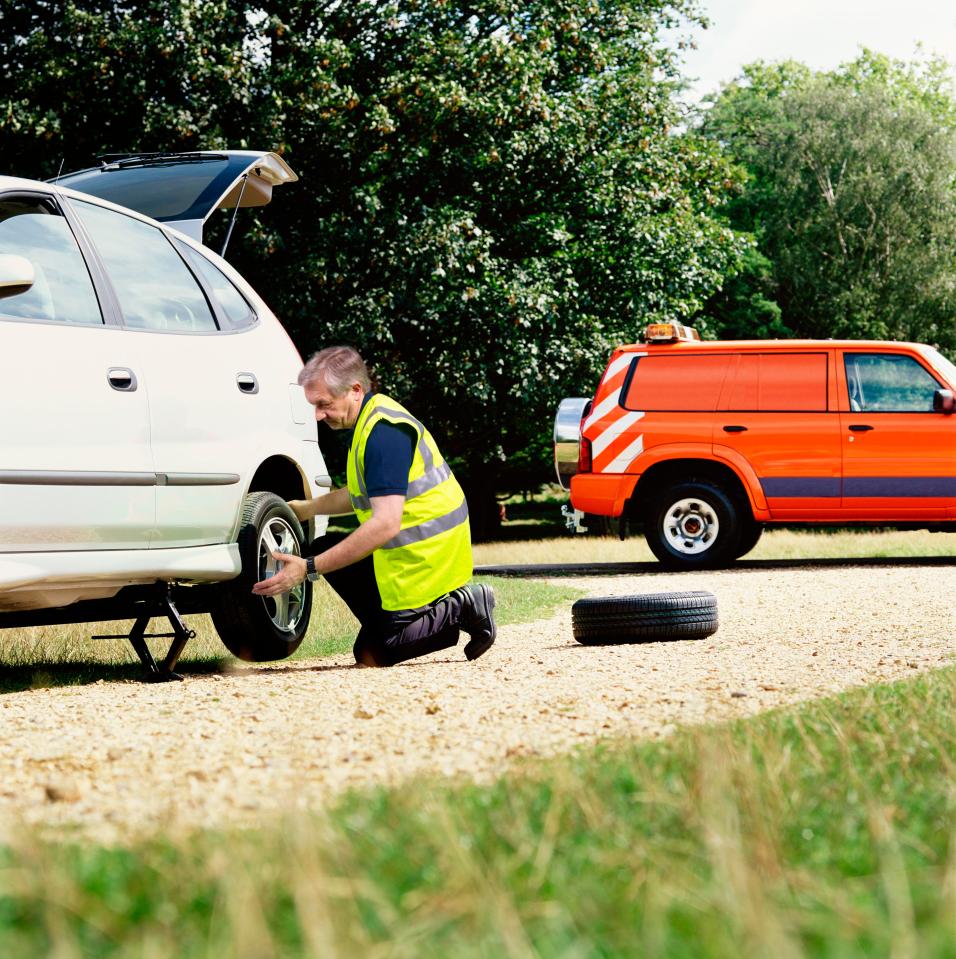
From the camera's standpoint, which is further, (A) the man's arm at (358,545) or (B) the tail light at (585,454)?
(B) the tail light at (585,454)

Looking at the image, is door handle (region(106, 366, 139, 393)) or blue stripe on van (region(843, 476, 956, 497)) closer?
door handle (region(106, 366, 139, 393))

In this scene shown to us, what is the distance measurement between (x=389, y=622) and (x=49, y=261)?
→ 2.15m

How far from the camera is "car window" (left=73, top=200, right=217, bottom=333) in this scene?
230 inches

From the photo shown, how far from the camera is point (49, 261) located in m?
5.54

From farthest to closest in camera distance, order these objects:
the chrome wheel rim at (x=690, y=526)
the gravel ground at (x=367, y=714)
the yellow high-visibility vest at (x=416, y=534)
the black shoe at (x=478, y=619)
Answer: the chrome wheel rim at (x=690, y=526)
the black shoe at (x=478, y=619)
the yellow high-visibility vest at (x=416, y=534)
the gravel ground at (x=367, y=714)

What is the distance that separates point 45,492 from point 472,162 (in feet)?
50.5

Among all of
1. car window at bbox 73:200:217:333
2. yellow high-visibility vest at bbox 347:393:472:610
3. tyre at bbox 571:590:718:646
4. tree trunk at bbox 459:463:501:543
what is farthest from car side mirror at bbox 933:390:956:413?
tree trunk at bbox 459:463:501:543

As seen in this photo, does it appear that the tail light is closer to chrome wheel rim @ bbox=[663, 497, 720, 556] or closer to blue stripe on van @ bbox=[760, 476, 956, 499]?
chrome wheel rim @ bbox=[663, 497, 720, 556]

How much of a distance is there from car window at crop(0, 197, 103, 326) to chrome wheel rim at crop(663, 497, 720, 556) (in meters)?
8.91

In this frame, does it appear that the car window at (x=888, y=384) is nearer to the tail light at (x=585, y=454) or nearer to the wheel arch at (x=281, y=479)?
the tail light at (x=585, y=454)

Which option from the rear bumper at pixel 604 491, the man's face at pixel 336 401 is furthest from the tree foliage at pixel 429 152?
the man's face at pixel 336 401

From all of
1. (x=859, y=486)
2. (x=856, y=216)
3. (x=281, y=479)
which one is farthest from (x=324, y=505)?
(x=856, y=216)

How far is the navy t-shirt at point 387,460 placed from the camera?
6.10m

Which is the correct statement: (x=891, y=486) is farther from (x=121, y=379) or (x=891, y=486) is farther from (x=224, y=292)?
(x=121, y=379)
